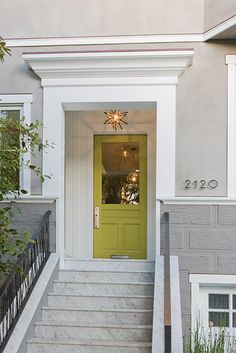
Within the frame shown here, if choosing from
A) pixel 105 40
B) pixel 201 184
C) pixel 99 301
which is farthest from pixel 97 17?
pixel 99 301

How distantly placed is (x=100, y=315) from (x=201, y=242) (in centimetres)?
157

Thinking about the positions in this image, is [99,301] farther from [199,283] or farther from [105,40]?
[105,40]

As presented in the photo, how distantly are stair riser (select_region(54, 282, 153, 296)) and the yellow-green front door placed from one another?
5.64ft

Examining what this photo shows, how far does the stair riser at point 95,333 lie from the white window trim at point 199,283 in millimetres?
1044

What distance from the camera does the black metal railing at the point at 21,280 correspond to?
14.8 ft

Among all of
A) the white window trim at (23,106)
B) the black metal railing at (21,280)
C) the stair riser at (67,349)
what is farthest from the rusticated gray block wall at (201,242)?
the white window trim at (23,106)

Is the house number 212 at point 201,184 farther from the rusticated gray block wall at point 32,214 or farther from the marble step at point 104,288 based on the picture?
the rusticated gray block wall at point 32,214

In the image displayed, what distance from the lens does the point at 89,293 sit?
5.48 m

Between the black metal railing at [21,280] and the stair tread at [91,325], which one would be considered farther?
the stair tread at [91,325]

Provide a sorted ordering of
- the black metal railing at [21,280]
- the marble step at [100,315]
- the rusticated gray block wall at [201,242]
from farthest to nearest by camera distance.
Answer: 1. the rusticated gray block wall at [201,242]
2. the marble step at [100,315]
3. the black metal railing at [21,280]

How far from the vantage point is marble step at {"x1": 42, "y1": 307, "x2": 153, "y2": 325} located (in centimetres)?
510

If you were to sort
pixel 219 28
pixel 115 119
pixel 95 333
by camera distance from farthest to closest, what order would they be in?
1. pixel 115 119
2. pixel 219 28
3. pixel 95 333

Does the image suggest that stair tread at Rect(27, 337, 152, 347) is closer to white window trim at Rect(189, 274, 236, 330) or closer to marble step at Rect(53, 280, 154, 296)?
marble step at Rect(53, 280, 154, 296)

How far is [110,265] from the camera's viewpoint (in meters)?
5.99
